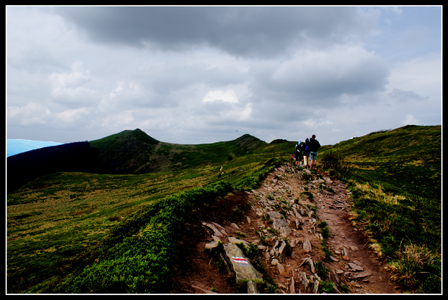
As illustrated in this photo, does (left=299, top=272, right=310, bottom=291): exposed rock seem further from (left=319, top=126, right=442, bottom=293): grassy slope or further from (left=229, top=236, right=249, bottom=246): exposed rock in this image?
(left=319, top=126, right=442, bottom=293): grassy slope

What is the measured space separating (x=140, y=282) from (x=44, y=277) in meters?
6.97

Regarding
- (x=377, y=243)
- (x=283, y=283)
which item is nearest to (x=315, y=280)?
(x=283, y=283)

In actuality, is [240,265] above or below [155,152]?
below

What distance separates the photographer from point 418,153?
3058 cm

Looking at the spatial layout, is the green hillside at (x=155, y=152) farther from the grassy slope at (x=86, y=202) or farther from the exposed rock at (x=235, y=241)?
the exposed rock at (x=235, y=241)

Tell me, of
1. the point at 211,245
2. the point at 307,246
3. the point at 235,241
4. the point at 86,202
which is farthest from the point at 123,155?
the point at 307,246

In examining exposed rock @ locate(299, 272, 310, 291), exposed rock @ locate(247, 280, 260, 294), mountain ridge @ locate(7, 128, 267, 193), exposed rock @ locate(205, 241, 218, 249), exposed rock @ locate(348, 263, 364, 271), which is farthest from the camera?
mountain ridge @ locate(7, 128, 267, 193)

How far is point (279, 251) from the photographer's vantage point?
8805 mm

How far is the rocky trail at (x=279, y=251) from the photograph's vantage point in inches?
265

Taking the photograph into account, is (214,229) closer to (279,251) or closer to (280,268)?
(279,251)

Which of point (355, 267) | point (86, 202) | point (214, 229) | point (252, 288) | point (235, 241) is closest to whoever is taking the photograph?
point (252, 288)

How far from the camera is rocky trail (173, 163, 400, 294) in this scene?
22.1ft

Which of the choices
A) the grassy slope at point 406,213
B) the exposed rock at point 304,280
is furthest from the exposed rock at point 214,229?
the grassy slope at point 406,213

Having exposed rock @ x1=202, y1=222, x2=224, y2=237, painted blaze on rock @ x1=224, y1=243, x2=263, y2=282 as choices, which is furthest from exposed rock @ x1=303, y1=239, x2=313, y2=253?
exposed rock @ x1=202, y1=222, x2=224, y2=237
